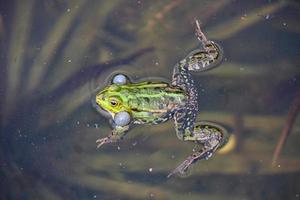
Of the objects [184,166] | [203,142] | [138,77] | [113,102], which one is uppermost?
[138,77]

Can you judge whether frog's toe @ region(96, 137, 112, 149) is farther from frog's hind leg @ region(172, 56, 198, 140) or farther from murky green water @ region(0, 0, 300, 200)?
frog's hind leg @ region(172, 56, 198, 140)

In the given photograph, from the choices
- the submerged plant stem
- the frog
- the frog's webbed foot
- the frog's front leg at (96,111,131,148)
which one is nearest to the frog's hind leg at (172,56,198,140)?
the frog

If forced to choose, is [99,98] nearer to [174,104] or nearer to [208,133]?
[174,104]

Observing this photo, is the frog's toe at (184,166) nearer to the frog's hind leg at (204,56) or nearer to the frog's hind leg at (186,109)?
the frog's hind leg at (186,109)

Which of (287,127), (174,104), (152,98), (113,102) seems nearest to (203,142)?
(174,104)

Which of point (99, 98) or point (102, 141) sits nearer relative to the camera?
point (99, 98)

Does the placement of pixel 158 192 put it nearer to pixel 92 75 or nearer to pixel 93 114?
pixel 93 114
